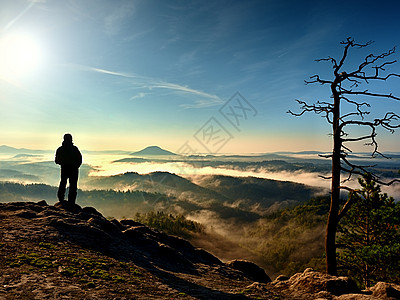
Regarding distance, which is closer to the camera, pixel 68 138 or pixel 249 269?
pixel 249 269

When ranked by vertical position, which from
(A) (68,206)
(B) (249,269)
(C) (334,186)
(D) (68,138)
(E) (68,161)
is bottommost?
(B) (249,269)

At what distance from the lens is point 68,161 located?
2677 centimetres

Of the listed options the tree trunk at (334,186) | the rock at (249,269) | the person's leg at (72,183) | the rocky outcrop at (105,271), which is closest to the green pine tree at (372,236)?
the rock at (249,269)

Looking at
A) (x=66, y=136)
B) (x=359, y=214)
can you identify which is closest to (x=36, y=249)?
(x=66, y=136)

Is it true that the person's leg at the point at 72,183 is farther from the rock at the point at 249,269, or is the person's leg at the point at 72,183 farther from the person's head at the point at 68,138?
the rock at the point at 249,269

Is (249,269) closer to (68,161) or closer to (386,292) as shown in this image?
(386,292)

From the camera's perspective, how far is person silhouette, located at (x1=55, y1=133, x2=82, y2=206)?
26.6 metres

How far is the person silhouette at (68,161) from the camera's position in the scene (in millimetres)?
26641

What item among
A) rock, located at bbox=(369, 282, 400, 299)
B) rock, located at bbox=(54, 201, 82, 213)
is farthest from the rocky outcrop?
rock, located at bbox=(54, 201, 82, 213)

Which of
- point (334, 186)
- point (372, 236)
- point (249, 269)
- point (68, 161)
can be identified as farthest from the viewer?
point (372, 236)

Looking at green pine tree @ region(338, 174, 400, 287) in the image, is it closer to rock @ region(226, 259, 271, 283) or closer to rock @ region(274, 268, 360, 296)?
rock @ region(226, 259, 271, 283)

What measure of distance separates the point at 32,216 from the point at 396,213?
3328 cm

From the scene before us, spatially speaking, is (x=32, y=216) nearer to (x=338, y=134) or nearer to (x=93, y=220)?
(x=93, y=220)

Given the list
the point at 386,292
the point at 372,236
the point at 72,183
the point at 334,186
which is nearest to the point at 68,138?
the point at 72,183
